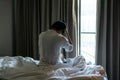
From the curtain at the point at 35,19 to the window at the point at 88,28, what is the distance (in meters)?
0.20

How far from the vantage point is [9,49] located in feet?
14.9

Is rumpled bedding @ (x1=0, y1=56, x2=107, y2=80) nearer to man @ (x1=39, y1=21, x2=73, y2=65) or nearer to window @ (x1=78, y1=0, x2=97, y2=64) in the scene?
man @ (x1=39, y1=21, x2=73, y2=65)

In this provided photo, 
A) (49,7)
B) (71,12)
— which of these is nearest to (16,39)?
(49,7)

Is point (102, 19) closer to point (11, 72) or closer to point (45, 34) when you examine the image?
point (45, 34)

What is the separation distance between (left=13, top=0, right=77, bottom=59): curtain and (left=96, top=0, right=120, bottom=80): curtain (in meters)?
0.52

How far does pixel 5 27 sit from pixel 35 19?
69 centimetres

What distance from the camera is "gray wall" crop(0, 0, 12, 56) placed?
4.39 meters

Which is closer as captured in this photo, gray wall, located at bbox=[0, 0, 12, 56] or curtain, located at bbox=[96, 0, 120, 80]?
curtain, located at bbox=[96, 0, 120, 80]

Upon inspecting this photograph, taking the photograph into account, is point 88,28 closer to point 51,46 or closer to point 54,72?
point 51,46

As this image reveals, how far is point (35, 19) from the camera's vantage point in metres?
4.38

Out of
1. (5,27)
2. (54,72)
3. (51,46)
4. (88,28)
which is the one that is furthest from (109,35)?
(5,27)

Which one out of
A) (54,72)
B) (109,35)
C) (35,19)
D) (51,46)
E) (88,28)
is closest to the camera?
(54,72)

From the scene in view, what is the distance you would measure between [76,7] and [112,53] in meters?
1.17

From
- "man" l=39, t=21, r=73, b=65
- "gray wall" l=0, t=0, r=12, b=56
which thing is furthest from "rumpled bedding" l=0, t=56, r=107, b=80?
"gray wall" l=0, t=0, r=12, b=56
